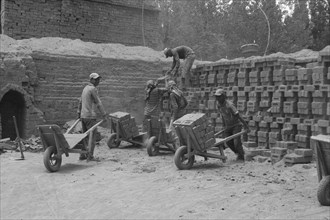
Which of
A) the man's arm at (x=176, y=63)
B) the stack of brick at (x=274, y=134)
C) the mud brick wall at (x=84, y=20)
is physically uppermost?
the mud brick wall at (x=84, y=20)

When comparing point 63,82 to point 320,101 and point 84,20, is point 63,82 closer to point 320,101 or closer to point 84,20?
point 84,20

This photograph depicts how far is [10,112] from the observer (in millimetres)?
12820

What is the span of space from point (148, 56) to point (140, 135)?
18.2 ft

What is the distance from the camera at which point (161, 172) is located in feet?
24.8

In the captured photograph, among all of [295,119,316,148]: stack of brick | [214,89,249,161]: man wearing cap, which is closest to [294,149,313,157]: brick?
[295,119,316,148]: stack of brick

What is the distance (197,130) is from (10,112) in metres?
7.71

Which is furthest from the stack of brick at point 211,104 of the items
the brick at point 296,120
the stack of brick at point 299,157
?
the stack of brick at point 299,157

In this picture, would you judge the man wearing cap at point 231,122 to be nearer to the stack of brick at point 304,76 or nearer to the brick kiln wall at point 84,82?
the stack of brick at point 304,76

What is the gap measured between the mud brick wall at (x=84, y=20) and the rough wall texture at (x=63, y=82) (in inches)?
205

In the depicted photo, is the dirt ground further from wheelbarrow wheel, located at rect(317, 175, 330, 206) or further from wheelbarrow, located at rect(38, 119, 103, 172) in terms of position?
wheelbarrow, located at rect(38, 119, 103, 172)

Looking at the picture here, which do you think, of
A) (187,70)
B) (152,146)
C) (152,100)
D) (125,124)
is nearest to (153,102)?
(152,100)

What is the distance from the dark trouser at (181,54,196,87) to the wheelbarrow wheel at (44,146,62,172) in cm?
593

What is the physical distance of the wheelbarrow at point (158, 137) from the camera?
9391 millimetres

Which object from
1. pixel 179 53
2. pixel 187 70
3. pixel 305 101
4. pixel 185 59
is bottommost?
pixel 305 101
